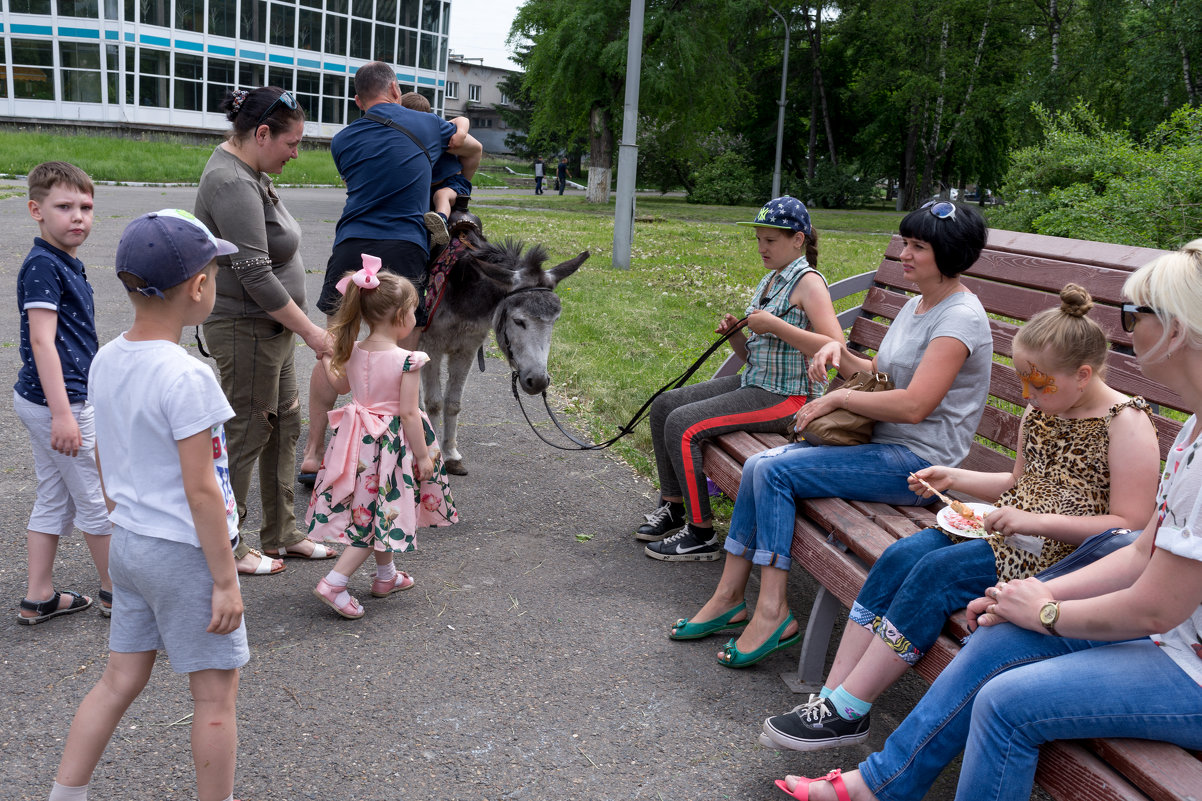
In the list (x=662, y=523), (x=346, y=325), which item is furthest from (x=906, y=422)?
(x=346, y=325)

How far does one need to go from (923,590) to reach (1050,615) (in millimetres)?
487

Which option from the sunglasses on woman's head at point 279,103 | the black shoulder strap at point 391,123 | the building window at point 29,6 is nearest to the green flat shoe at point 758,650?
the sunglasses on woman's head at point 279,103

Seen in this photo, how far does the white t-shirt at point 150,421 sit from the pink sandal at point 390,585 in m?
1.87

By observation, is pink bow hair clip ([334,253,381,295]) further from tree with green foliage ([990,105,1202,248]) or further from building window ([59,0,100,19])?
building window ([59,0,100,19])

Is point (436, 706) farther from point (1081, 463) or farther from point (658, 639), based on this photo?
point (1081, 463)

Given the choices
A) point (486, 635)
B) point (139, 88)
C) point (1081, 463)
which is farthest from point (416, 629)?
point (139, 88)

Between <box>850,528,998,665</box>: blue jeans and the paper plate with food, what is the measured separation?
9cm

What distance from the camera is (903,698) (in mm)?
3623

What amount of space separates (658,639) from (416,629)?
1.04 meters

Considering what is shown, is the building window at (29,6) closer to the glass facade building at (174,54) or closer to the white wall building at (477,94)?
the glass facade building at (174,54)

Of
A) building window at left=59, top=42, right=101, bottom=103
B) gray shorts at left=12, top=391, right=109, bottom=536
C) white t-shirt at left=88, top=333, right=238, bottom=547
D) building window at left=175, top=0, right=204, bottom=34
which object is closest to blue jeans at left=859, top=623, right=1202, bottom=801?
white t-shirt at left=88, top=333, right=238, bottom=547

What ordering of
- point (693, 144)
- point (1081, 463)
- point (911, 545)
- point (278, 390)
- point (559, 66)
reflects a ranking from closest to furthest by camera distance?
point (1081, 463) → point (911, 545) → point (278, 390) → point (559, 66) → point (693, 144)

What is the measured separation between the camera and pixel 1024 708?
2285mm

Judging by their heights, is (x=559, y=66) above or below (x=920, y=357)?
above
